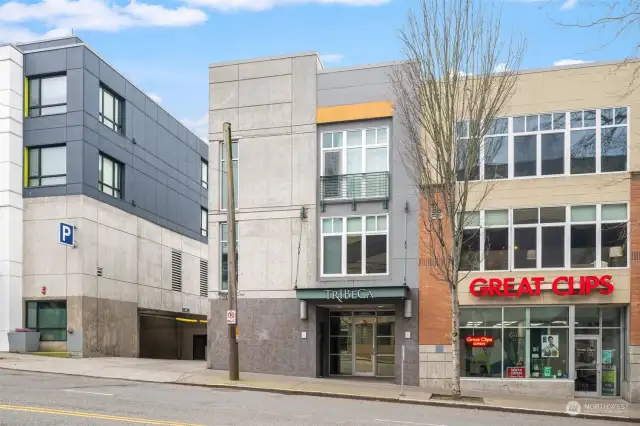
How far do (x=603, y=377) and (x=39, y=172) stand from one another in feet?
72.2

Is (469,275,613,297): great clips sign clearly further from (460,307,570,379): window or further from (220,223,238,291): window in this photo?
(220,223,238,291): window

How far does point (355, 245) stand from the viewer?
74.1 ft

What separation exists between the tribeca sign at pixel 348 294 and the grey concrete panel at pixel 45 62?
48.4ft

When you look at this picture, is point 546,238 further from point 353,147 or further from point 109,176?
point 109,176

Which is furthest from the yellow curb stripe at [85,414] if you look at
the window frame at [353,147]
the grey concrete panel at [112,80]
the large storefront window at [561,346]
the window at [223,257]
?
the grey concrete panel at [112,80]

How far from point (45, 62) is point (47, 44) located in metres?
1.48

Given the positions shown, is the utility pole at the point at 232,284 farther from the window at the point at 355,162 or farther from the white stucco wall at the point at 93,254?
the white stucco wall at the point at 93,254

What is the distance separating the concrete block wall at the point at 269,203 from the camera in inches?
899

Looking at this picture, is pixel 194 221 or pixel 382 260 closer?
pixel 382 260

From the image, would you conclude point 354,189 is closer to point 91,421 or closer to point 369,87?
point 369,87

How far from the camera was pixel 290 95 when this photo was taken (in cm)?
2342

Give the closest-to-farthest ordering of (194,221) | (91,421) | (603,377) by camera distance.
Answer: (91,421) → (603,377) → (194,221)

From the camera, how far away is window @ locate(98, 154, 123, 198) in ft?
97.6

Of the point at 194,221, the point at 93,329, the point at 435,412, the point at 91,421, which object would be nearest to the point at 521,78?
the point at 435,412
